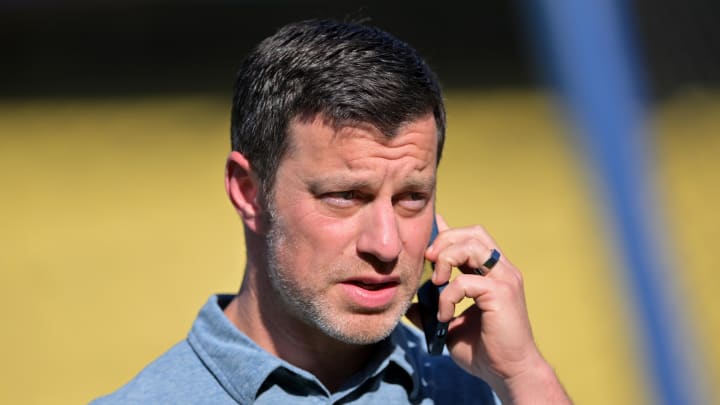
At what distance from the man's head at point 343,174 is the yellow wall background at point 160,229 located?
7.59 ft

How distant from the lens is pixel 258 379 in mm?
1917

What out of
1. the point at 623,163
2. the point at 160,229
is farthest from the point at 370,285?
the point at 160,229

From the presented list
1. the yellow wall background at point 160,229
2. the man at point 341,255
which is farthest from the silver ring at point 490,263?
the yellow wall background at point 160,229

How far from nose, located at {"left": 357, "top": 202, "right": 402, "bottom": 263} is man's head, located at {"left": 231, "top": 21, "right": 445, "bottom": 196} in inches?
5.9

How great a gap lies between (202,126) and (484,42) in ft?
4.05

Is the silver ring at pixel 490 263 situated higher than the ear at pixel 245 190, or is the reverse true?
the ear at pixel 245 190

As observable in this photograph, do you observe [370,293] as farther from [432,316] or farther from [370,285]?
[432,316]

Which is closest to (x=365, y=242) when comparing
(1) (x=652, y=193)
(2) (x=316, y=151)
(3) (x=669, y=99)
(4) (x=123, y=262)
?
(2) (x=316, y=151)

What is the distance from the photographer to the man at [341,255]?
1914 mm

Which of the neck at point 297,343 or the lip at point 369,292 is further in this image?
the neck at point 297,343

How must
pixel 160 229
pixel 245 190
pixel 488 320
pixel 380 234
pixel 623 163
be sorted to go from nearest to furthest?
pixel 623 163 → pixel 380 234 → pixel 488 320 → pixel 245 190 → pixel 160 229

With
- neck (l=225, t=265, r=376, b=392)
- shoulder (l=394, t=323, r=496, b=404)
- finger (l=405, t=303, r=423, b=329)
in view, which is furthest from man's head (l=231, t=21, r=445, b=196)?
shoulder (l=394, t=323, r=496, b=404)

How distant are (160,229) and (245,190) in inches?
93.3

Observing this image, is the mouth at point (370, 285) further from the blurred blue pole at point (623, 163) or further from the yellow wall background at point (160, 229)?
the yellow wall background at point (160, 229)
